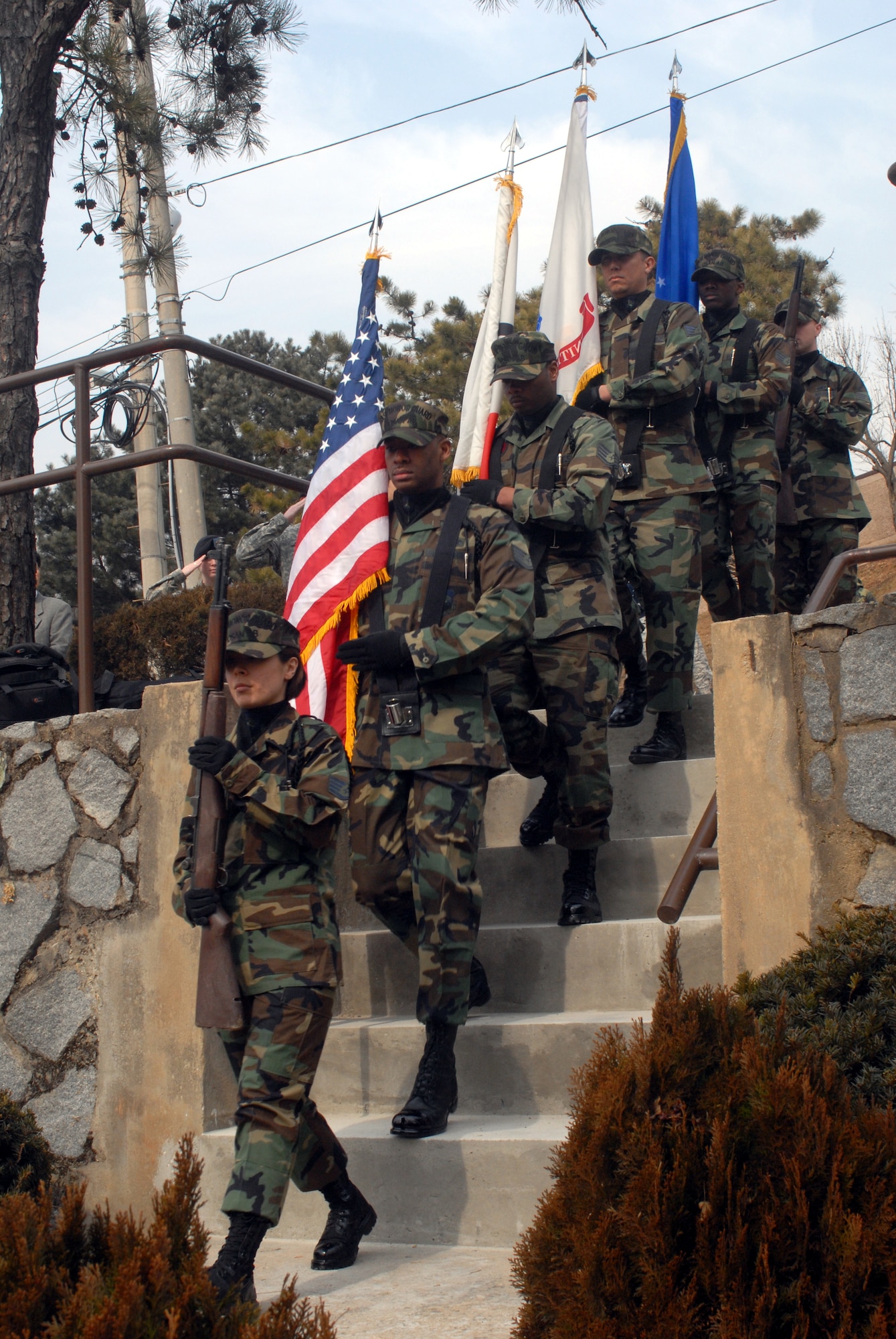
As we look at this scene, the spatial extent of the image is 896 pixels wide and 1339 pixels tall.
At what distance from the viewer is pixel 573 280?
6.66m

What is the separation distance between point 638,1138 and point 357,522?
3.04 m

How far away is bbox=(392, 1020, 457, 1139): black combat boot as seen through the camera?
404 cm

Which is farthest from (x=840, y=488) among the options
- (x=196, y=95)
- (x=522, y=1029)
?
(x=196, y=95)

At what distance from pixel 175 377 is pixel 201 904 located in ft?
29.3

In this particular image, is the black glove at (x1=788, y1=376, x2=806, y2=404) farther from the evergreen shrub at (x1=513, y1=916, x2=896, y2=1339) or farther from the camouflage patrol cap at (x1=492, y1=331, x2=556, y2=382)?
the evergreen shrub at (x1=513, y1=916, x2=896, y2=1339)

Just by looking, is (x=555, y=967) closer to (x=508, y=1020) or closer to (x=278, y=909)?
(x=508, y=1020)

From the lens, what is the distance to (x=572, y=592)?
5027 millimetres

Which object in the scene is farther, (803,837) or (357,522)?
(357,522)

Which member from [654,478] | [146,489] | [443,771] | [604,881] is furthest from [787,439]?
[146,489]

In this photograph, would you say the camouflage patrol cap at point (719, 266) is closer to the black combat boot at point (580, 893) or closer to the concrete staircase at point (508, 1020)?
the concrete staircase at point (508, 1020)

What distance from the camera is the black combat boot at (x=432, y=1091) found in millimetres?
4035

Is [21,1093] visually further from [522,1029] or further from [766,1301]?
[766,1301]

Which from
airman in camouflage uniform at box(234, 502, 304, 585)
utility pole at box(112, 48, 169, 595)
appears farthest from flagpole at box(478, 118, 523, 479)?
utility pole at box(112, 48, 169, 595)

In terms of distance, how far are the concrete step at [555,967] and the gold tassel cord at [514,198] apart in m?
3.49
